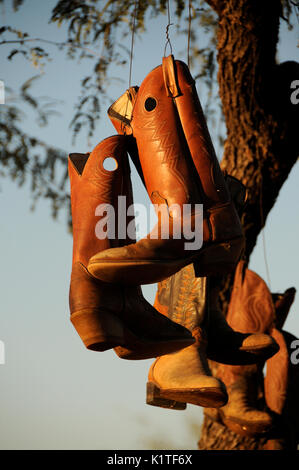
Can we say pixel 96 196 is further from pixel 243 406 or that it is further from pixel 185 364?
pixel 243 406

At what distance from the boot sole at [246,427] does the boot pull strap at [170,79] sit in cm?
199

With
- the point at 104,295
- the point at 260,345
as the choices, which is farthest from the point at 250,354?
the point at 104,295

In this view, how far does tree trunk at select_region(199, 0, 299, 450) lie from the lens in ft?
15.0

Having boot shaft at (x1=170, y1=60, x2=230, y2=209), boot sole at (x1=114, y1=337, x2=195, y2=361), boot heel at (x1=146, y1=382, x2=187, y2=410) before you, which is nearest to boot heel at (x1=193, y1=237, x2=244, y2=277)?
boot shaft at (x1=170, y1=60, x2=230, y2=209)

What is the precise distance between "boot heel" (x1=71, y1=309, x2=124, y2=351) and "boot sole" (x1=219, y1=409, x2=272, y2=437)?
5.79ft

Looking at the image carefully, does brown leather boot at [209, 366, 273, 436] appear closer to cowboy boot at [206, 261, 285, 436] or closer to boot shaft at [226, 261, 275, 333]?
cowboy boot at [206, 261, 285, 436]

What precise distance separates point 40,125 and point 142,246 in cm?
375

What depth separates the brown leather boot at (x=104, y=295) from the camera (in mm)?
2146

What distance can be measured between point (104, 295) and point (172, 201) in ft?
1.14

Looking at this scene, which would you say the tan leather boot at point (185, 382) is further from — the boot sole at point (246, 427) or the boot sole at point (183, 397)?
the boot sole at point (246, 427)

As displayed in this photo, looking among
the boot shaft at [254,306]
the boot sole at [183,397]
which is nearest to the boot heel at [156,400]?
the boot sole at [183,397]

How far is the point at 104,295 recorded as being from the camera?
2168 mm

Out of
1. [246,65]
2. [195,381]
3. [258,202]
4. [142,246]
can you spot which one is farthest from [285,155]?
[142,246]

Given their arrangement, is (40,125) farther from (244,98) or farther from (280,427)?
(280,427)
